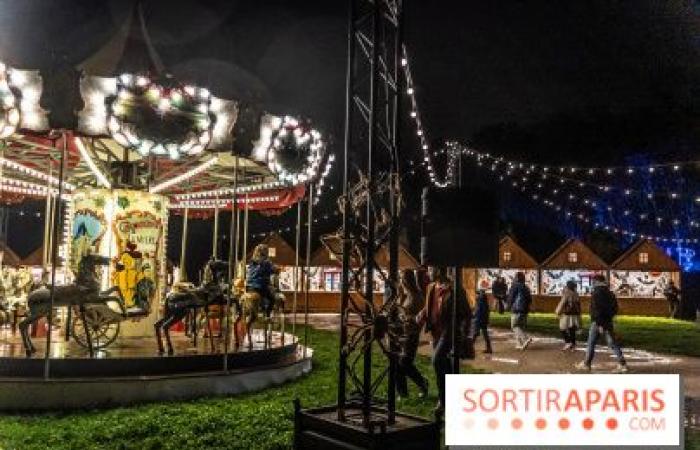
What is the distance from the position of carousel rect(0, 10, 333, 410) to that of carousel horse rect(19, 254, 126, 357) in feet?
0.05

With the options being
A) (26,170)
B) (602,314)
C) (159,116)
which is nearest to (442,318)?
(159,116)

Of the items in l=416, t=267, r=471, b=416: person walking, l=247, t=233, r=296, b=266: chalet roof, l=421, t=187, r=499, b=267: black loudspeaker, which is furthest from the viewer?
l=247, t=233, r=296, b=266: chalet roof

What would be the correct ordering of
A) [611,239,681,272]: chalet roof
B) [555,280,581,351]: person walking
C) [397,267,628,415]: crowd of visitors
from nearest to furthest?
[397,267,628,415]: crowd of visitors, [555,280,581,351]: person walking, [611,239,681,272]: chalet roof

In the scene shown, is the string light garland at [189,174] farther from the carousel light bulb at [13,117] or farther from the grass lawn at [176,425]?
the grass lawn at [176,425]

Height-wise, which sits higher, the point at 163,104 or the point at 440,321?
the point at 163,104

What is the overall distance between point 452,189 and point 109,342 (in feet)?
20.5

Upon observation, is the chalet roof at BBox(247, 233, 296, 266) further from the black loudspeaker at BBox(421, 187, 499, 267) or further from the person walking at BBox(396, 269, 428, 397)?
the black loudspeaker at BBox(421, 187, 499, 267)

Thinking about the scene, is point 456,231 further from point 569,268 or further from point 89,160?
point 569,268

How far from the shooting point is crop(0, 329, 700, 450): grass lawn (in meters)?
6.91

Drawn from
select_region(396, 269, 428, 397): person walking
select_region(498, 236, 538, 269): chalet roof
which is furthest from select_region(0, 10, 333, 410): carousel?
select_region(498, 236, 538, 269): chalet roof

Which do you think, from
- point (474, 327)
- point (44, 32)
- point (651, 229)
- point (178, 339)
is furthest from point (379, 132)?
point (651, 229)

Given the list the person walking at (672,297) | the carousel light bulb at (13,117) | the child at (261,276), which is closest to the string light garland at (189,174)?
the child at (261,276)

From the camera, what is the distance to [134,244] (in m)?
12.7

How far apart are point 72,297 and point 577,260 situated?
2925 centimetres
